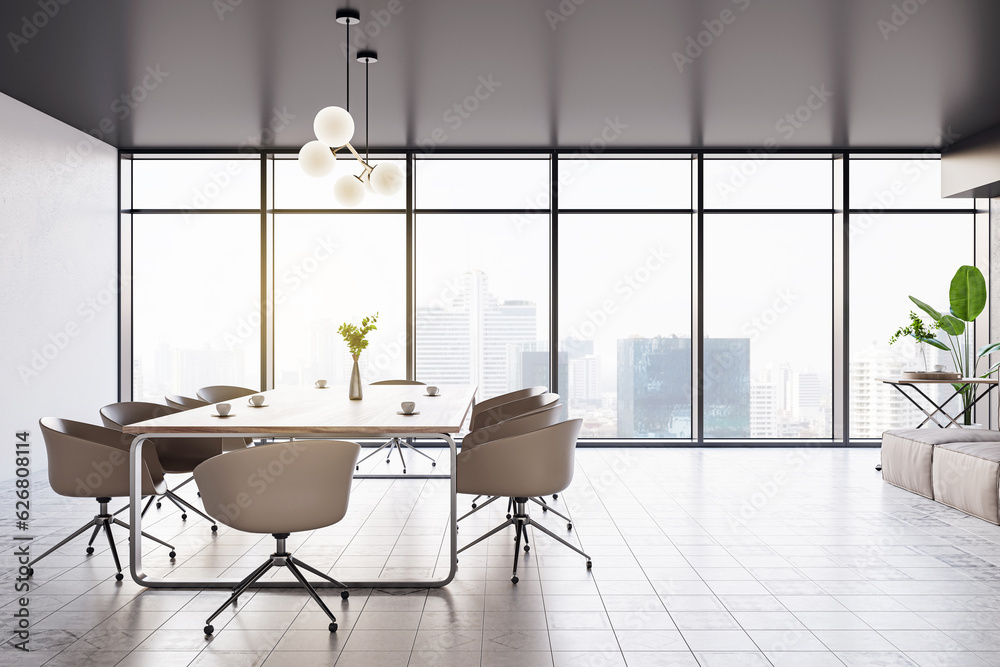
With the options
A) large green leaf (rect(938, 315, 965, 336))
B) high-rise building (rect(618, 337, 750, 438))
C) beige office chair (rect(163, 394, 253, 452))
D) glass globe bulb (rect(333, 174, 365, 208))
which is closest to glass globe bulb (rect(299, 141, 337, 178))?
glass globe bulb (rect(333, 174, 365, 208))

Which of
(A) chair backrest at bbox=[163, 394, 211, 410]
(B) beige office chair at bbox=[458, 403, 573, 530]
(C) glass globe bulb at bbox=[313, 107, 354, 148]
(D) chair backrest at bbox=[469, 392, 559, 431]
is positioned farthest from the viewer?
(D) chair backrest at bbox=[469, 392, 559, 431]

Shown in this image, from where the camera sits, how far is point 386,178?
4320mm

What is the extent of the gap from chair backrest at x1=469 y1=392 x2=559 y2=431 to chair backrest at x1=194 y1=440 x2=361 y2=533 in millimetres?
1794

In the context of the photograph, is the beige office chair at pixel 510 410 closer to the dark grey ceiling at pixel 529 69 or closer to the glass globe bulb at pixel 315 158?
the glass globe bulb at pixel 315 158

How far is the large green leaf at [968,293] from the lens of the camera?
21.0 ft

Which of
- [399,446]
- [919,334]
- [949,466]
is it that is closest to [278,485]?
[399,446]

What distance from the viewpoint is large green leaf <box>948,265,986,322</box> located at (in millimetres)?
6410

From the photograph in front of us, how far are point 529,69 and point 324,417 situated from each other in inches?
115

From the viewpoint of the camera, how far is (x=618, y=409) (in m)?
7.29

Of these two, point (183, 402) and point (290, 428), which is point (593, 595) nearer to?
point (290, 428)

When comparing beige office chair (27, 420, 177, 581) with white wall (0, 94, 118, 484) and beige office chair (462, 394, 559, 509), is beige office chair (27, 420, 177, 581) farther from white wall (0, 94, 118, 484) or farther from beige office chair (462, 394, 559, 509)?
white wall (0, 94, 118, 484)

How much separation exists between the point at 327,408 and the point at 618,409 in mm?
3989

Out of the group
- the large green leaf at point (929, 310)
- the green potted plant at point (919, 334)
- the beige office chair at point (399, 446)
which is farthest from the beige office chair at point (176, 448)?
the large green leaf at point (929, 310)

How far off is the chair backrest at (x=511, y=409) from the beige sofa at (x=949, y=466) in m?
2.60
